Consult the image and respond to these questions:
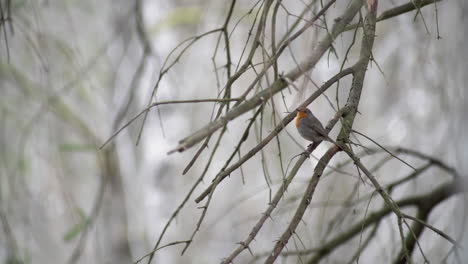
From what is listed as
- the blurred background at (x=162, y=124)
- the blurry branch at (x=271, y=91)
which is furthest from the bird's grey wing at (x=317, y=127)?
the blurred background at (x=162, y=124)

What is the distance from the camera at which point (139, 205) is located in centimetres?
559

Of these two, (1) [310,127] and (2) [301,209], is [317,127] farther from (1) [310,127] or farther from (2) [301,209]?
(2) [301,209]

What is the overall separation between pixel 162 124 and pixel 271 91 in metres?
2.65

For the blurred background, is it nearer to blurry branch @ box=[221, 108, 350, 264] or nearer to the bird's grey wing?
the bird's grey wing

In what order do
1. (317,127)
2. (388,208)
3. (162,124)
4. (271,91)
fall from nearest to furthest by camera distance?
(271,91) < (317,127) < (388,208) < (162,124)

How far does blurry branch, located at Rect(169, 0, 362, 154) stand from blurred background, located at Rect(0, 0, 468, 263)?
59cm

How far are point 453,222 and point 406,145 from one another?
134cm

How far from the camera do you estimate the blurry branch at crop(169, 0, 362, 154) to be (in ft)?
3.11

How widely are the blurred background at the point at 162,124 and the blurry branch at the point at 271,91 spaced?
0.59 meters

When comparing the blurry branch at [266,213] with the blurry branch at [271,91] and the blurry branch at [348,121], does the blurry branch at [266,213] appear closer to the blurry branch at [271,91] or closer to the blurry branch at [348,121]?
the blurry branch at [348,121]

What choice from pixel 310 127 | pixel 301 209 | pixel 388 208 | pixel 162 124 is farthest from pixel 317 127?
pixel 162 124

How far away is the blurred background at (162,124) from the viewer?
226 centimetres

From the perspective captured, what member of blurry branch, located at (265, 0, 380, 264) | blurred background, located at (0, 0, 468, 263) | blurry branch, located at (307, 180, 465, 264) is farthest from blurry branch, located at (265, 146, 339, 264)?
blurry branch, located at (307, 180, 465, 264)

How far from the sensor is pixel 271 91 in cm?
114
